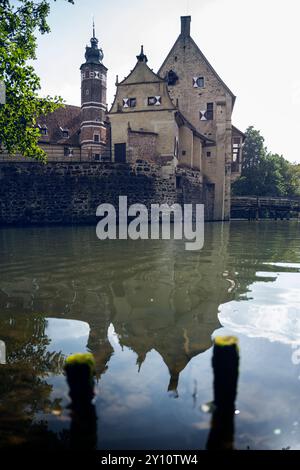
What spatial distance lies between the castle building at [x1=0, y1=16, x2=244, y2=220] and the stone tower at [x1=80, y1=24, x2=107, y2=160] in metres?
0.10

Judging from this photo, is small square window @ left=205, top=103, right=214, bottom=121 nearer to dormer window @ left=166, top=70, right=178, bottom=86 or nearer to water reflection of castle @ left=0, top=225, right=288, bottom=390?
dormer window @ left=166, top=70, right=178, bottom=86

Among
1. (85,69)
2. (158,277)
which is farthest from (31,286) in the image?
(85,69)

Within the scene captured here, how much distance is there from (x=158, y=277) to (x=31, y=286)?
8.92 ft

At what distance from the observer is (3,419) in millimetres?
2607

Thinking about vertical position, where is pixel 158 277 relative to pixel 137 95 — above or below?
below

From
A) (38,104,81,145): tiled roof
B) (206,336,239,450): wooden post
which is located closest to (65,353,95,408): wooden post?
(206,336,239,450): wooden post

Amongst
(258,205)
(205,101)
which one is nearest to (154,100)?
(205,101)

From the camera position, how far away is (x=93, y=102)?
3516 centimetres

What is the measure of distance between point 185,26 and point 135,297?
34.3 meters

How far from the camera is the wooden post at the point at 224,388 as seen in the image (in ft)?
7.32

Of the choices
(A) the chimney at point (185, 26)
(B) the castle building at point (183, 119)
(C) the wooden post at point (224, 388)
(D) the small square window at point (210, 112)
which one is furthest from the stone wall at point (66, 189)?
(C) the wooden post at point (224, 388)

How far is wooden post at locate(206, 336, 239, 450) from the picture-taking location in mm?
2230

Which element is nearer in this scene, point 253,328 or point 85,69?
point 253,328

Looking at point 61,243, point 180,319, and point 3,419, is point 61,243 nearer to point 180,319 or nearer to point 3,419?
point 180,319
